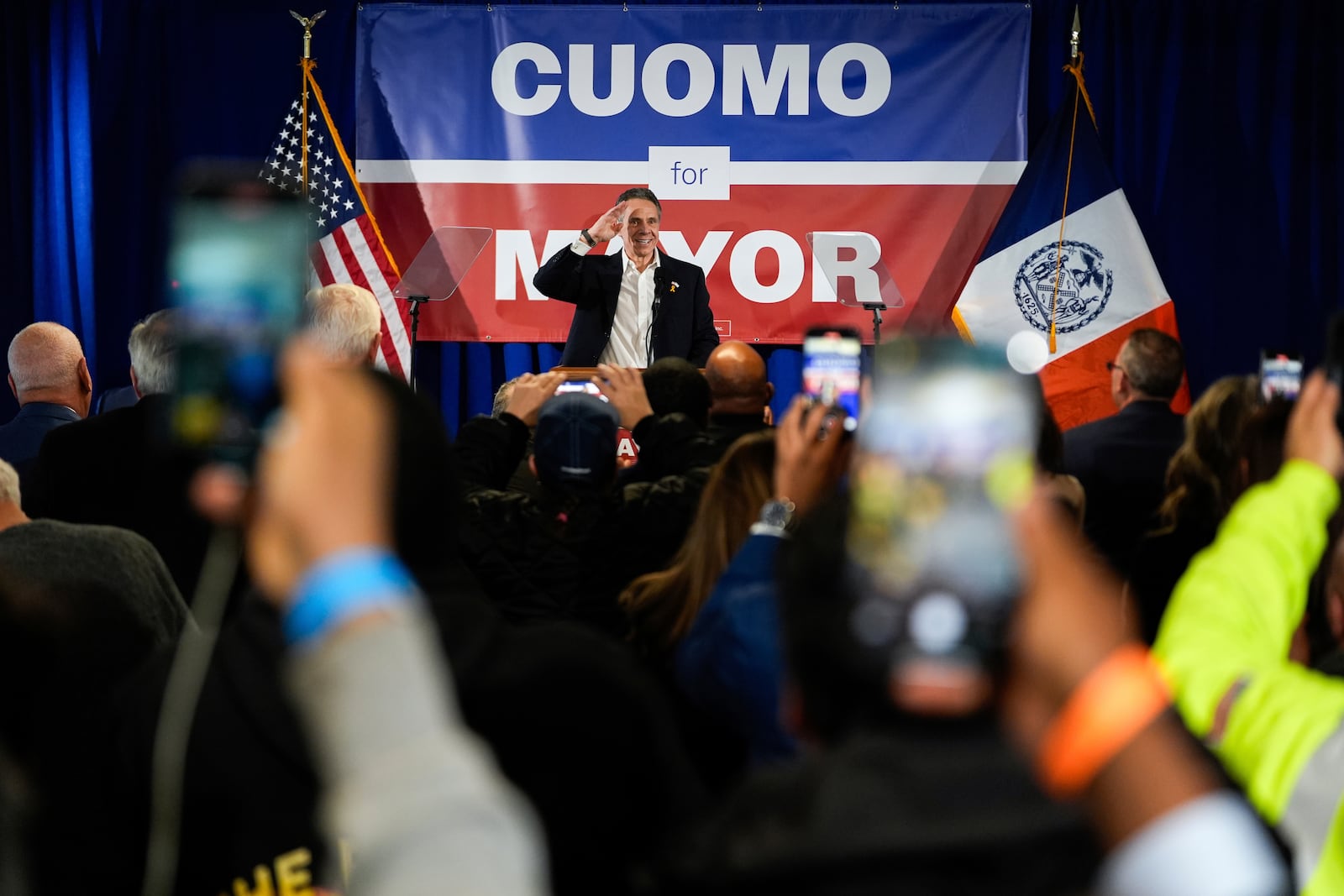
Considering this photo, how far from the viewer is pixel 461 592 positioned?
952 millimetres

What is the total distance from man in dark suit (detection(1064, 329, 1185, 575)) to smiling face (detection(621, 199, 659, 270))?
9.01ft

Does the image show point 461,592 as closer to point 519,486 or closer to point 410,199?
point 519,486

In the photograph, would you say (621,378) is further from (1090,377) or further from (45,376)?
(1090,377)

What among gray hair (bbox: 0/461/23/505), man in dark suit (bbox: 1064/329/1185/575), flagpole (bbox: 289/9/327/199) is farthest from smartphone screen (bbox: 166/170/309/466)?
flagpole (bbox: 289/9/327/199)

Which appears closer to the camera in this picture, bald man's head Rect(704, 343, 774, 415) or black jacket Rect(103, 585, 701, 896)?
black jacket Rect(103, 585, 701, 896)

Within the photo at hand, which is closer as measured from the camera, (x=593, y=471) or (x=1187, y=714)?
(x=1187, y=714)

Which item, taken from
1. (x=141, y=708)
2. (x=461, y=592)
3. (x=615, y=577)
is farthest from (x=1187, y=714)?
(x=615, y=577)

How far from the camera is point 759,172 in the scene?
5.94 m

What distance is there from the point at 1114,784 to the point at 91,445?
219 cm

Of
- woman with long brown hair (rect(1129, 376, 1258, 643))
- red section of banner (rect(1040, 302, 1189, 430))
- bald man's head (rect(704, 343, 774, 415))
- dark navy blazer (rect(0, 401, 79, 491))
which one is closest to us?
woman with long brown hair (rect(1129, 376, 1258, 643))

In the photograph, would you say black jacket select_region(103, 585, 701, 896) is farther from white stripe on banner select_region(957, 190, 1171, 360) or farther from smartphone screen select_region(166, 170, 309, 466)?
white stripe on banner select_region(957, 190, 1171, 360)

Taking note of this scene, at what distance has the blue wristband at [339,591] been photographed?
56cm

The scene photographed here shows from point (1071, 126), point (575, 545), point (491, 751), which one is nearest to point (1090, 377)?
point (1071, 126)

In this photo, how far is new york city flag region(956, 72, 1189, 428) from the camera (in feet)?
19.1
